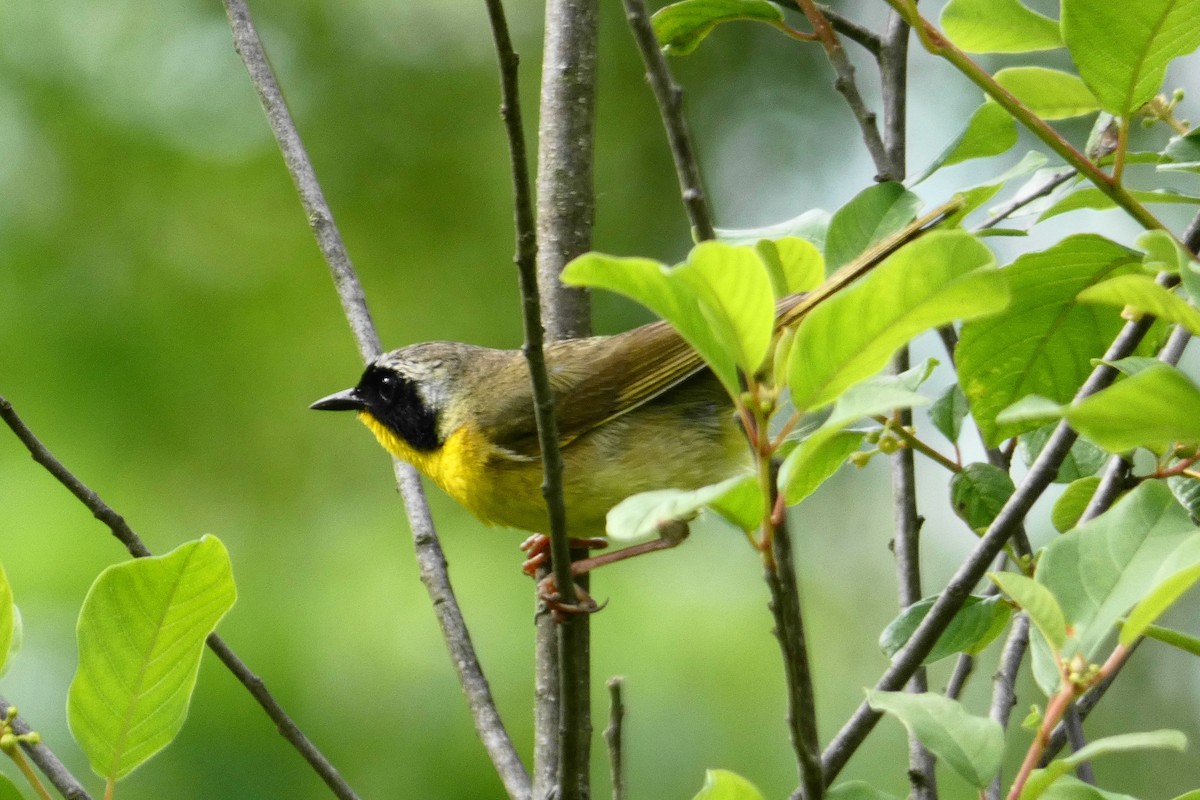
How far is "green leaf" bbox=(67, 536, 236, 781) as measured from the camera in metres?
1.64

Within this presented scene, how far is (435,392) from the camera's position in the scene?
3854 mm

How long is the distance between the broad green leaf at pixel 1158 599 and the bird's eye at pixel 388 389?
276cm

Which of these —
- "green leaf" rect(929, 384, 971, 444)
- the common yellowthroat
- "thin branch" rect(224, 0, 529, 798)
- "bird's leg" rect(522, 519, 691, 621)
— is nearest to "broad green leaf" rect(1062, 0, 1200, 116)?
"green leaf" rect(929, 384, 971, 444)

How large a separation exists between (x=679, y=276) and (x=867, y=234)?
0.81m

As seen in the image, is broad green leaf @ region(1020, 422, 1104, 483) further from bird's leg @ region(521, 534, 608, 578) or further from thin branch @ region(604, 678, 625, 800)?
bird's leg @ region(521, 534, 608, 578)

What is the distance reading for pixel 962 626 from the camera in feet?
6.13

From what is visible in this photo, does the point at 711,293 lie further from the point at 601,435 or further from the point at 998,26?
the point at 601,435

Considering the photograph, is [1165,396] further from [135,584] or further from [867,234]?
[135,584]

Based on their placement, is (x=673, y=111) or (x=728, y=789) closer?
(x=728, y=789)

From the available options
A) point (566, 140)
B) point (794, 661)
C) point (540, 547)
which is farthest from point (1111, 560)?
point (540, 547)

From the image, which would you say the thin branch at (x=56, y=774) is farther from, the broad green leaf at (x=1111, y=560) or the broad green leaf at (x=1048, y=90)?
the broad green leaf at (x=1048, y=90)

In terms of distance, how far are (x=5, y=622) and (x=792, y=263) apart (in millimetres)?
1216

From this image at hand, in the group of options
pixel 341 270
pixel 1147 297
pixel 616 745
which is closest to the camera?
pixel 1147 297

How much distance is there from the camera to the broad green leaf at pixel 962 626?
187cm
